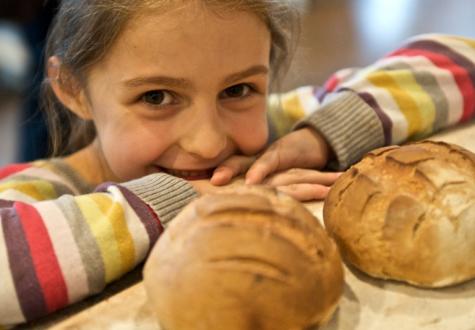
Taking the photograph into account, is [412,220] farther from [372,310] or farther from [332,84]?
[332,84]

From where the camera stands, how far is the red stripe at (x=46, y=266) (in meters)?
0.57

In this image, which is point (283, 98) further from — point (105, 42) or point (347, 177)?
point (347, 177)

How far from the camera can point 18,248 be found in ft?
1.91

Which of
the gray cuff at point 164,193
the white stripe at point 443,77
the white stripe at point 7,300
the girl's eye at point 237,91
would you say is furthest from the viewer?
the white stripe at point 443,77

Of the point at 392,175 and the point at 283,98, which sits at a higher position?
the point at 392,175

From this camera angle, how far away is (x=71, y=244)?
1.95 feet

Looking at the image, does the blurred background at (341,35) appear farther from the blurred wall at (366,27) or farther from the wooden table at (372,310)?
the wooden table at (372,310)

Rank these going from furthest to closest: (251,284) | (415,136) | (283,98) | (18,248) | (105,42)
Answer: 1. (283,98)
2. (415,136)
3. (105,42)
4. (18,248)
5. (251,284)

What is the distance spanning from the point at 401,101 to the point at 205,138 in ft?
1.32

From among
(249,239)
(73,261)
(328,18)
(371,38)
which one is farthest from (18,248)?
(328,18)

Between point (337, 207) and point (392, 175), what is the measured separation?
68 millimetres

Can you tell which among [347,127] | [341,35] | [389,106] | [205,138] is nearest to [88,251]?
[205,138]

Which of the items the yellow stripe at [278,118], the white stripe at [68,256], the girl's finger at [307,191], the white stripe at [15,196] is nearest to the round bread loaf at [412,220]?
the girl's finger at [307,191]

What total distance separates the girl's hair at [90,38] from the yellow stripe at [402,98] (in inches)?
7.1
